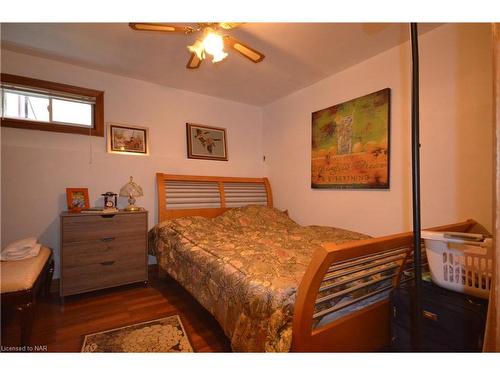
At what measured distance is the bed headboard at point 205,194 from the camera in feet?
9.37

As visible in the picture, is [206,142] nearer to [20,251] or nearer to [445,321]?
[20,251]

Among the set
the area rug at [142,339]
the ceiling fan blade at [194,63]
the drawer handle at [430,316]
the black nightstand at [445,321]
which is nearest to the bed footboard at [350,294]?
the black nightstand at [445,321]

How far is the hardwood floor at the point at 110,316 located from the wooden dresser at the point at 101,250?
0.46 feet

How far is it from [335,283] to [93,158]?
2705 mm

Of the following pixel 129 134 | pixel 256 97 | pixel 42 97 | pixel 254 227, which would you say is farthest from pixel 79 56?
pixel 254 227

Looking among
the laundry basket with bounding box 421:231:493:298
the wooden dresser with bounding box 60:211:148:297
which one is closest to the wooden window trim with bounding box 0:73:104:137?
the wooden dresser with bounding box 60:211:148:297

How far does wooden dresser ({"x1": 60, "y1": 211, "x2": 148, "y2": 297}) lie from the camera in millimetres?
2029

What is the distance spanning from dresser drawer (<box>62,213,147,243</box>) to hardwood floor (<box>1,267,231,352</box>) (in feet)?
1.90

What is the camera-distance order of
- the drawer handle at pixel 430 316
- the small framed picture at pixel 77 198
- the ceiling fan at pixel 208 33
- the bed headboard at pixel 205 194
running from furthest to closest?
the bed headboard at pixel 205 194 < the small framed picture at pixel 77 198 < the ceiling fan at pixel 208 33 < the drawer handle at pixel 430 316

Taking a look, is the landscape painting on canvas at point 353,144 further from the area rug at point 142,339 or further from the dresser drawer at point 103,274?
the dresser drawer at point 103,274

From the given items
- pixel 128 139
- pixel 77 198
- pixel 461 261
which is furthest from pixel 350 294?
pixel 128 139

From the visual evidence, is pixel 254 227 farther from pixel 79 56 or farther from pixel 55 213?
Result: pixel 79 56

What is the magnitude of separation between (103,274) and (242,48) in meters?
2.33

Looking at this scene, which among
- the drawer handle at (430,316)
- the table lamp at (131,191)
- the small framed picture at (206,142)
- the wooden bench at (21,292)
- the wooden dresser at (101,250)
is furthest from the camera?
the small framed picture at (206,142)
